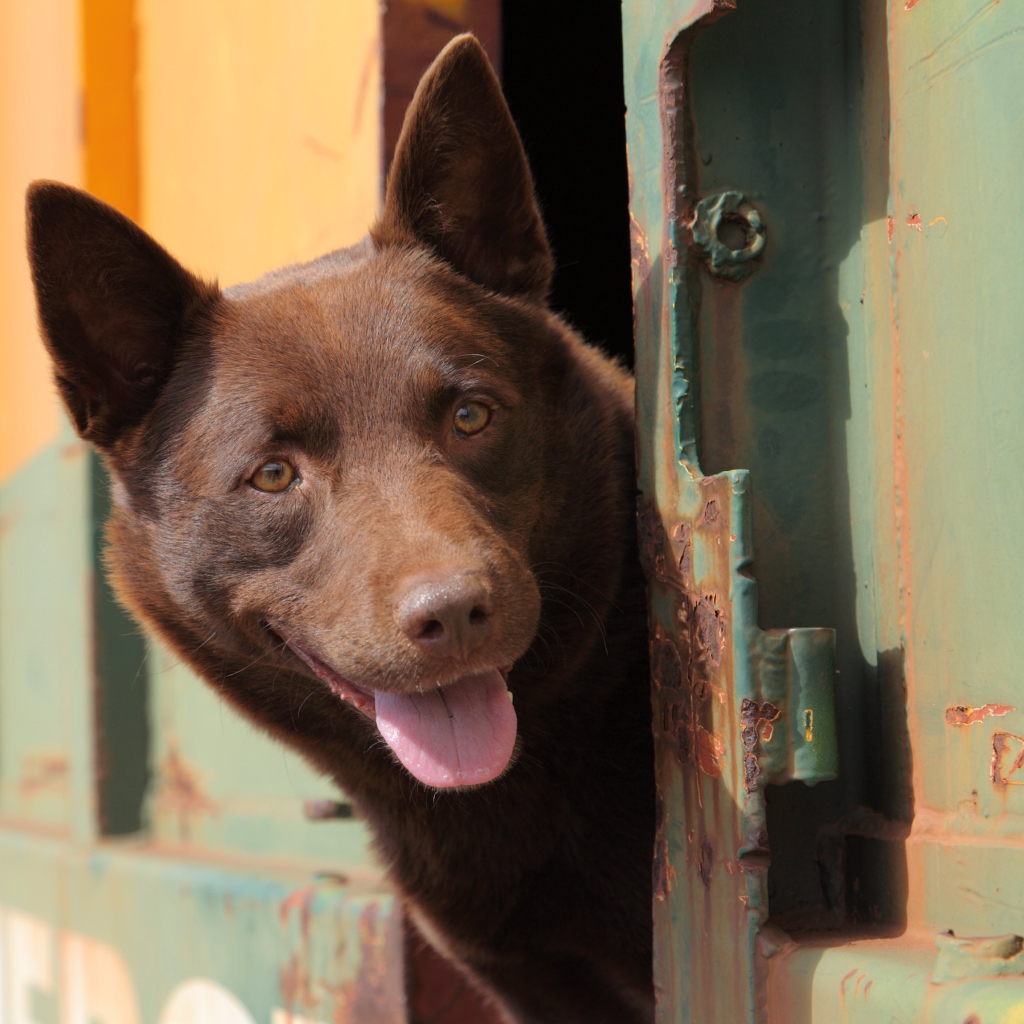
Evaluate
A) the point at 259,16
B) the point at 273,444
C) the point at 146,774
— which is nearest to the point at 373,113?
the point at 259,16

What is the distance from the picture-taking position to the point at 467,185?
213 cm

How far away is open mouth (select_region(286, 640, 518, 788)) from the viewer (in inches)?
66.7

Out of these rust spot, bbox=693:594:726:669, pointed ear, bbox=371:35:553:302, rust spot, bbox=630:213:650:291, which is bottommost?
rust spot, bbox=693:594:726:669

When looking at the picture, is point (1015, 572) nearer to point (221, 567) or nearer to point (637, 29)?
point (637, 29)

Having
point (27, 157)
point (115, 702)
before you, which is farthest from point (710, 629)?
point (27, 157)

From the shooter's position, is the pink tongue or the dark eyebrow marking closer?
the pink tongue

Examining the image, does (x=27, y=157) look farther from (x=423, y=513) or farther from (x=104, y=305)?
(x=423, y=513)

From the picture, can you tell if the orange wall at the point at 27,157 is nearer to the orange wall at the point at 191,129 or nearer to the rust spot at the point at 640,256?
the orange wall at the point at 191,129

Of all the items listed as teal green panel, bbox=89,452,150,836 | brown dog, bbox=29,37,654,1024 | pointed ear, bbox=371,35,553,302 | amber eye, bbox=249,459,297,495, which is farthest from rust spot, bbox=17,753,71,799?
pointed ear, bbox=371,35,553,302

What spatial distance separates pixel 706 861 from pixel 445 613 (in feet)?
1.53

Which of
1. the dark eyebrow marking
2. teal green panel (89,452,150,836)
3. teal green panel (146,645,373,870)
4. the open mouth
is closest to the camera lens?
the open mouth

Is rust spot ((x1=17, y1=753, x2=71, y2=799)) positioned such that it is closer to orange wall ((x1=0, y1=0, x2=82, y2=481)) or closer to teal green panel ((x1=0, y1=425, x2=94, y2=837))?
teal green panel ((x1=0, y1=425, x2=94, y2=837))

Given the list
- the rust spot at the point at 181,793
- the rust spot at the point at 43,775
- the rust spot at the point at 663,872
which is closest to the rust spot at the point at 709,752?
the rust spot at the point at 663,872

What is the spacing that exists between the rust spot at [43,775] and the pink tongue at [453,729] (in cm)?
230
